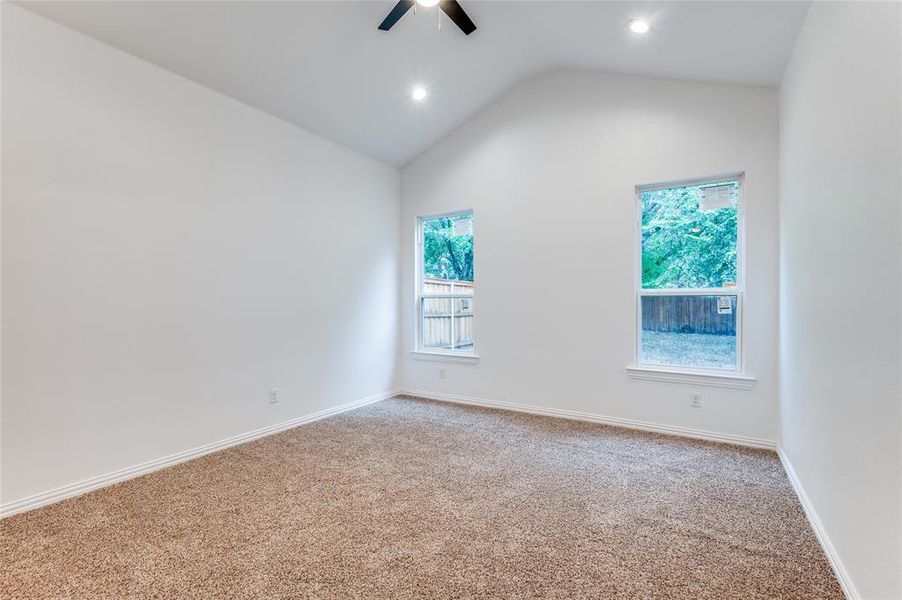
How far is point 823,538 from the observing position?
6.05ft

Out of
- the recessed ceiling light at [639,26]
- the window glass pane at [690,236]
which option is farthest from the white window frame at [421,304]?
the recessed ceiling light at [639,26]

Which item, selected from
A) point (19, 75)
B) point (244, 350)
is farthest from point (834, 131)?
point (19, 75)

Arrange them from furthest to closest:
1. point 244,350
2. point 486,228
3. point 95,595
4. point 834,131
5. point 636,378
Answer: point 486,228 → point 636,378 → point 244,350 → point 834,131 → point 95,595

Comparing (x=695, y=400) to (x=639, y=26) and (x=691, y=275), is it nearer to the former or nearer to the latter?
(x=691, y=275)

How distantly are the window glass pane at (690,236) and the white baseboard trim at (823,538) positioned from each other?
56.7 inches

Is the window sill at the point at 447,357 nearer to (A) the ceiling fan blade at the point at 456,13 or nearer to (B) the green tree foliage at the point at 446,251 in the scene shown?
(B) the green tree foliage at the point at 446,251

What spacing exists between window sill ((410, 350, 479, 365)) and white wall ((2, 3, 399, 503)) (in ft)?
3.27

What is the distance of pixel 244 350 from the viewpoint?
3.30 metres

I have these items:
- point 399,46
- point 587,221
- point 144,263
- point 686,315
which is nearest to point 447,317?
point 587,221

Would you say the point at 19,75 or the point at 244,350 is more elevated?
the point at 19,75

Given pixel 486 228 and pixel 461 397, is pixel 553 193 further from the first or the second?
pixel 461 397

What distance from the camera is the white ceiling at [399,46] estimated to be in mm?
2465

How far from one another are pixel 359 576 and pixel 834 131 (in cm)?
268

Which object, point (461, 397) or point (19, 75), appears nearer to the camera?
point (19, 75)
